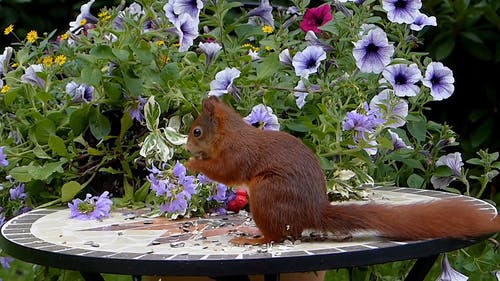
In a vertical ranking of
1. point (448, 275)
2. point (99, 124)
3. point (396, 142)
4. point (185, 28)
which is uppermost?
point (185, 28)

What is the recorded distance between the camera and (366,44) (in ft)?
7.20

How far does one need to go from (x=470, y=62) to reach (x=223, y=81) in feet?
7.66

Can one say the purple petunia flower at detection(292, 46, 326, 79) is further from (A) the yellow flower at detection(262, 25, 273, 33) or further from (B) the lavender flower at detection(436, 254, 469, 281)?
(B) the lavender flower at detection(436, 254, 469, 281)

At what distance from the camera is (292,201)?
1.67m

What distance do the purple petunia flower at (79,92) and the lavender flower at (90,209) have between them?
0.35 meters

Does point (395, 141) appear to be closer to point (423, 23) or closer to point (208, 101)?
point (423, 23)

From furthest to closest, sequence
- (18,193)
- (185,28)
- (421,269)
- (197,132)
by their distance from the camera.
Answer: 1. (18,193)
2. (185,28)
3. (421,269)
4. (197,132)

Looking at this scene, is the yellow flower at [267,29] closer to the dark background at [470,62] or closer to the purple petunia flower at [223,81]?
the purple petunia flower at [223,81]

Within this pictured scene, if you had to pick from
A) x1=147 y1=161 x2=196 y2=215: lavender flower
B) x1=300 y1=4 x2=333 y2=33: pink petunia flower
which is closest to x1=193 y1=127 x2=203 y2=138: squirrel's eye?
x1=147 y1=161 x2=196 y2=215: lavender flower

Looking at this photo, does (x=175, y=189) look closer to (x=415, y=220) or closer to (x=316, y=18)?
(x=415, y=220)

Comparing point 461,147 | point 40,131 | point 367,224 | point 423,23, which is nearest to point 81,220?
point 40,131

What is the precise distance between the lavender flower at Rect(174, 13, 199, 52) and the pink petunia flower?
0.41 metres

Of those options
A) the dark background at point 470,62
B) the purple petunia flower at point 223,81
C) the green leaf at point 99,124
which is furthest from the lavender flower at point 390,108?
the dark background at point 470,62

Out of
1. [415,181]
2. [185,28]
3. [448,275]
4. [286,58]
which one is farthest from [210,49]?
[448,275]
